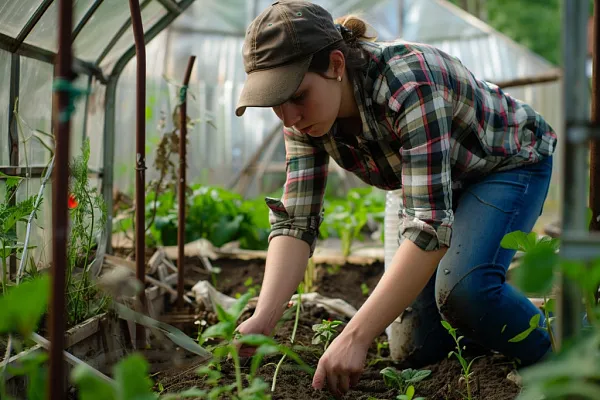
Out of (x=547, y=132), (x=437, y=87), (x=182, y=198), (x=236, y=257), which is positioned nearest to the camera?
(x=437, y=87)

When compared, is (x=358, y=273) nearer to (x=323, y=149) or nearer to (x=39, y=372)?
(x=323, y=149)

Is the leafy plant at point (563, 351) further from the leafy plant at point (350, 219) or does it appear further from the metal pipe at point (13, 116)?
the leafy plant at point (350, 219)

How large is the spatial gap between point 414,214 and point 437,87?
0.34m

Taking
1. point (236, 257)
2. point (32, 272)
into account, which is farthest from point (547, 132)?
point (236, 257)

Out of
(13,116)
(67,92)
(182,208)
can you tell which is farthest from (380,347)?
(67,92)

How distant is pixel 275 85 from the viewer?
5.03 ft

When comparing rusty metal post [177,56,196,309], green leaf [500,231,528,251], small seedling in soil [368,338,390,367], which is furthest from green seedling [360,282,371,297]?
green leaf [500,231,528,251]

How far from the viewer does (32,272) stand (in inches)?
73.0

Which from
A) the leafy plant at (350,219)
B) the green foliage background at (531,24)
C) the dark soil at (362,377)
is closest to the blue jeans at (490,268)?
the dark soil at (362,377)

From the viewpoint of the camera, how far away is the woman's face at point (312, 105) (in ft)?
5.20

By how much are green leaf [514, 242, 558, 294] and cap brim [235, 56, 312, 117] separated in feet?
2.73

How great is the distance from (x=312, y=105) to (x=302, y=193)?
46 centimetres

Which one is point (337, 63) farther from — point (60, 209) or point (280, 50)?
point (60, 209)

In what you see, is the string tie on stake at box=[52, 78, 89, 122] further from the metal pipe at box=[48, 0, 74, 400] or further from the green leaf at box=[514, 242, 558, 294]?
the green leaf at box=[514, 242, 558, 294]
